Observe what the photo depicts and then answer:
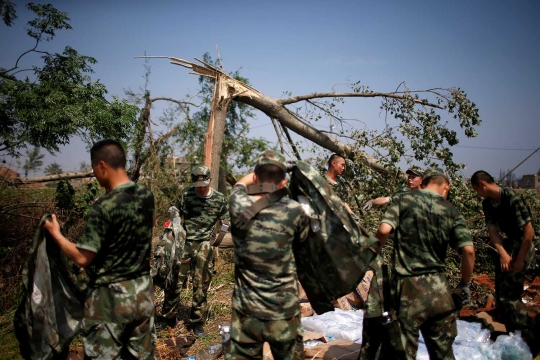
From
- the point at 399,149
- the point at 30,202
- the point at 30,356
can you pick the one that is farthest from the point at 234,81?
the point at 30,356

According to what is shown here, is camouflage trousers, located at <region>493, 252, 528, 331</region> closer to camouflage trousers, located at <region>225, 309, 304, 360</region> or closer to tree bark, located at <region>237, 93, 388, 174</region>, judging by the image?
camouflage trousers, located at <region>225, 309, 304, 360</region>

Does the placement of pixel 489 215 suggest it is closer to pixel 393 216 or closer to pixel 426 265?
pixel 426 265

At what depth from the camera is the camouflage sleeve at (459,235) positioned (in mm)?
3334

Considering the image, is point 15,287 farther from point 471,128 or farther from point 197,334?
point 471,128

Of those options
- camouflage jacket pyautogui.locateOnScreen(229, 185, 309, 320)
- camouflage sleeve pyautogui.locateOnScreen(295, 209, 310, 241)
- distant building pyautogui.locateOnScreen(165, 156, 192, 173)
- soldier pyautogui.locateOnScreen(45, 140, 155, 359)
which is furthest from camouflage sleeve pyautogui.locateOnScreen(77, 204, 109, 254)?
distant building pyautogui.locateOnScreen(165, 156, 192, 173)

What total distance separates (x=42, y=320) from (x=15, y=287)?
3111mm

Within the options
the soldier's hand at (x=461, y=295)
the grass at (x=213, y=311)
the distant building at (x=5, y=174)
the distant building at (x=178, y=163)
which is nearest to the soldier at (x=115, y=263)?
the grass at (x=213, y=311)

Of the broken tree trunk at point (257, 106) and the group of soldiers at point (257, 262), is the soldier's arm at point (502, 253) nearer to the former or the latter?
the group of soldiers at point (257, 262)

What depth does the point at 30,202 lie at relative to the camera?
248 inches

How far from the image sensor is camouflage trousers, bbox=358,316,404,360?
11.8 feet

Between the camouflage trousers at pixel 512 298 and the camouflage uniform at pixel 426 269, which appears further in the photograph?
the camouflage trousers at pixel 512 298

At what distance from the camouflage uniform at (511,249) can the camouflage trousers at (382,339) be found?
1.98m

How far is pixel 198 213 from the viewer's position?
18.2ft

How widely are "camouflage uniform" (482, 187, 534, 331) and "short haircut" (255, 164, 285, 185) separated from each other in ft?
10.6
